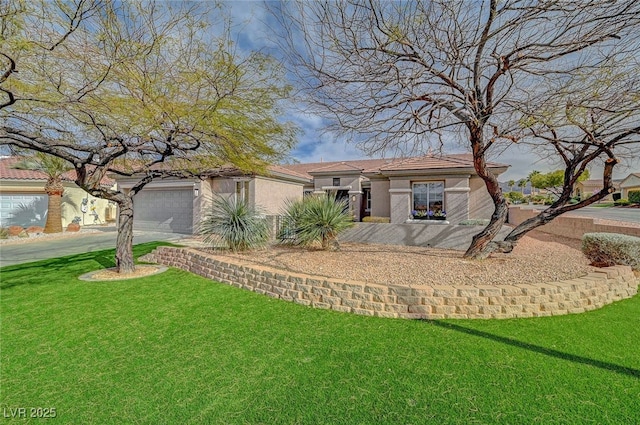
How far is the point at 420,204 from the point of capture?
17922 millimetres

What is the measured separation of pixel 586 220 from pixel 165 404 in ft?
50.9

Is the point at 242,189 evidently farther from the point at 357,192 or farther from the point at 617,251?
the point at 617,251

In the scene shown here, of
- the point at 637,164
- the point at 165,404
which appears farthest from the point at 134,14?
the point at 637,164

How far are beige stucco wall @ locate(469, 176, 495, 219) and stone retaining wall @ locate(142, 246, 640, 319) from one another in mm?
10421

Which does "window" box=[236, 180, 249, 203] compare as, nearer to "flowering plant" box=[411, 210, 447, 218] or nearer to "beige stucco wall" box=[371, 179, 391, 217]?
"beige stucco wall" box=[371, 179, 391, 217]

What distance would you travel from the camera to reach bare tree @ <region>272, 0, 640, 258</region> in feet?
20.0

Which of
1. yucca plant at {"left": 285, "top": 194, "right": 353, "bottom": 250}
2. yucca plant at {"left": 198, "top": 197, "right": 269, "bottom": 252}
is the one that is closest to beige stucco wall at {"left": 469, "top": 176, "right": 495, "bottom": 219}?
yucca plant at {"left": 285, "top": 194, "right": 353, "bottom": 250}

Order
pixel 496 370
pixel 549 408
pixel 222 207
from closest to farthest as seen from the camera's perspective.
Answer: pixel 549 408, pixel 496 370, pixel 222 207

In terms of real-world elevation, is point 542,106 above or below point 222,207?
above

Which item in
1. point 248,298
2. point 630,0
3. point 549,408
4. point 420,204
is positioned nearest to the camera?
point 549,408

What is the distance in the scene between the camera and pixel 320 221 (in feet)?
34.2

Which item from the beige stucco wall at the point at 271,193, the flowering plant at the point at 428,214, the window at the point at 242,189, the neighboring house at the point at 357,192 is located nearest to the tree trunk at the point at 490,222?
the neighboring house at the point at 357,192

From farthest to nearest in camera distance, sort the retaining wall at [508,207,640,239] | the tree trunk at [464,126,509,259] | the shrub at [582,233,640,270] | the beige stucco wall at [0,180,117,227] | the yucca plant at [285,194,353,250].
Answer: the beige stucco wall at [0,180,117,227] → the yucca plant at [285,194,353,250] → the retaining wall at [508,207,640,239] → the tree trunk at [464,126,509,259] → the shrub at [582,233,640,270]

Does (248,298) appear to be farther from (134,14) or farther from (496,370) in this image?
(134,14)
